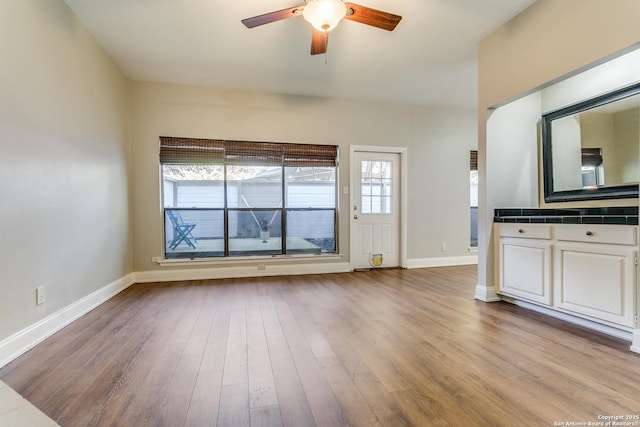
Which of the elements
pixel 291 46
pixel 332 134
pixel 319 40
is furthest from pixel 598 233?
pixel 332 134

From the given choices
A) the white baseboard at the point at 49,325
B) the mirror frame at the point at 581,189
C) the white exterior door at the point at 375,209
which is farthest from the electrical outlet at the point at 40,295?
the mirror frame at the point at 581,189

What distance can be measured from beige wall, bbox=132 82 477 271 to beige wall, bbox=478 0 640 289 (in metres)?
1.83

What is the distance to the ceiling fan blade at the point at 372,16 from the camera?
Answer: 2.15 m

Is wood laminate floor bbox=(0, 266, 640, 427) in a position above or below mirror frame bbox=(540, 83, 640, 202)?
below

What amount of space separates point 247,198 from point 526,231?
345 centimetres

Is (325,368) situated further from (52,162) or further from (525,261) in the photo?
(52,162)

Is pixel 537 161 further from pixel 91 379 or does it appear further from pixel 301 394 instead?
pixel 91 379

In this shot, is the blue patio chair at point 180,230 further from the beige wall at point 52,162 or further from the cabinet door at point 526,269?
the cabinet door at point 526,269

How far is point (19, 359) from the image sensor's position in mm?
1872

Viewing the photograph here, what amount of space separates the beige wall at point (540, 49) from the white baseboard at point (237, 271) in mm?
2150

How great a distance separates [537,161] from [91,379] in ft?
14.2

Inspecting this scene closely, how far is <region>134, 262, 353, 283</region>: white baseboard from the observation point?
406cm

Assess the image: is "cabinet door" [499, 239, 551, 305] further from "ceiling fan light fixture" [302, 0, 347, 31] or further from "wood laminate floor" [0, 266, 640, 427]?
"ceiling fan light fixture" [302, 0, 347, 31]

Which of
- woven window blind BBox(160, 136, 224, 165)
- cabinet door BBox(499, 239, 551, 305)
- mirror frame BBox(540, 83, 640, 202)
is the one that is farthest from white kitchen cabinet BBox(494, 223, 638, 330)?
woven window blind BBox(160, 136, 224, 165)
